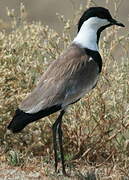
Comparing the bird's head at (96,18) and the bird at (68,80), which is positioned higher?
the bird's head at (96,18)

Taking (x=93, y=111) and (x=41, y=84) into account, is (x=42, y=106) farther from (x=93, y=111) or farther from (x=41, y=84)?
(x=93, y=111)

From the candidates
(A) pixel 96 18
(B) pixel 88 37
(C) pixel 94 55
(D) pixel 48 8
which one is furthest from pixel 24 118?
(D) pixel 48 8

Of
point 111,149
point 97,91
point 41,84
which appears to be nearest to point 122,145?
point 111,149

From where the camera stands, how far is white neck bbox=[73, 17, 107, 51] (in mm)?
6531

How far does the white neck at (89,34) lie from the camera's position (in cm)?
653

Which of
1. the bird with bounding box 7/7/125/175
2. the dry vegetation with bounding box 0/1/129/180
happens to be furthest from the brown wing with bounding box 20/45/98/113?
the dry vegetation with bounding box 0/1/129/180

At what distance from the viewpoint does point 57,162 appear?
21.7ft

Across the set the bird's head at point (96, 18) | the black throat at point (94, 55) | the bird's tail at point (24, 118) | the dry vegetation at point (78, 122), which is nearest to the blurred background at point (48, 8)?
the dry vegetation at point (78, 122)

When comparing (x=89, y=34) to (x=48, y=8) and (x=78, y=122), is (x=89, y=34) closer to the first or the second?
(x=78, y=122)

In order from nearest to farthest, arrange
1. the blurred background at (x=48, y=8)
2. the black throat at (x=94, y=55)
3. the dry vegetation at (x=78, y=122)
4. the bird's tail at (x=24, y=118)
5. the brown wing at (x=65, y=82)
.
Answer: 1. the bird's tail at (x=24, y=118)
2. the brown wing at (x=65, y=82)
3. the black throat at (x=94, y=55)
4. the dry vegetation at (x=78, y=122)
5. the blurred background at (x=48, y=8)

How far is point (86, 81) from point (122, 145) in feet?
2.72

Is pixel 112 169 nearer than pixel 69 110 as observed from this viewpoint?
Yes

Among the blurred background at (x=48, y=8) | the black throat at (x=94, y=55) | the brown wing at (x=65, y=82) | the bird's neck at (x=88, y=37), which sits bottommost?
the blurred background at (x=48, y=8)

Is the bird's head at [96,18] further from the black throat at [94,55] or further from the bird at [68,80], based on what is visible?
the black throat at [94,55]
